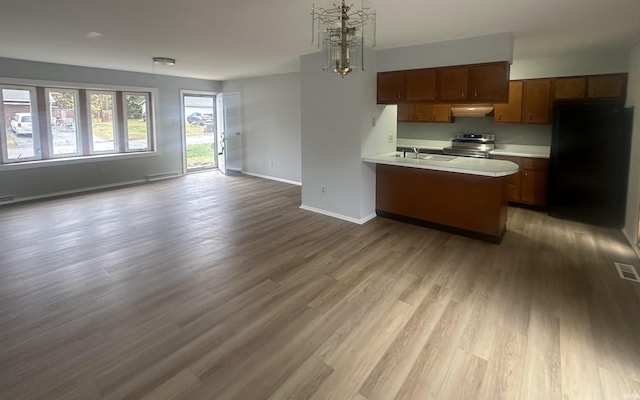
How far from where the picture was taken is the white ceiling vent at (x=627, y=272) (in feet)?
10.8

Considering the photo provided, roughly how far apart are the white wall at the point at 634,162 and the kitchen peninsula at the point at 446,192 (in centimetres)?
133

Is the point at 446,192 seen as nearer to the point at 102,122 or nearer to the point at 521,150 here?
the point at 521,150

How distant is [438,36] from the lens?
4.06 meters

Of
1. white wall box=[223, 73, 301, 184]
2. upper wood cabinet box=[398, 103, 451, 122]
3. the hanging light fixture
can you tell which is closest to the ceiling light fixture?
white wall box=[223, 73, 301, 184]

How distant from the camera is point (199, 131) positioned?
9008 millimetres

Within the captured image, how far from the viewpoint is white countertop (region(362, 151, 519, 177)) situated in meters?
3.98

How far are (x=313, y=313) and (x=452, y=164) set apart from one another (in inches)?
105

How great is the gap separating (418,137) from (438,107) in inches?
32.0

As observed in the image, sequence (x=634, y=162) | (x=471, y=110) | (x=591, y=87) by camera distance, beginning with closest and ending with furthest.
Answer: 1. (x=634, y=162)
2. (x=591, y=87)
3. (x=471, y=110)

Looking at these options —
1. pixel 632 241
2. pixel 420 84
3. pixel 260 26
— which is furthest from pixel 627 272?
pixel 260 26

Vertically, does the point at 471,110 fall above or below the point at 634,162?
above

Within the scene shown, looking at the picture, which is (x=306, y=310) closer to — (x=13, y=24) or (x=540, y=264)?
(x=540, y=264)

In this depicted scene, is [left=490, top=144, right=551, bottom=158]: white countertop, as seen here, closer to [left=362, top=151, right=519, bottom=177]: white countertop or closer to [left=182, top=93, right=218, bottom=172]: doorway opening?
[left=362, top=151, right=519, bottom=177]: white countertop

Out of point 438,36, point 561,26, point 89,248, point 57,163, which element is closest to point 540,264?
point 561,26
